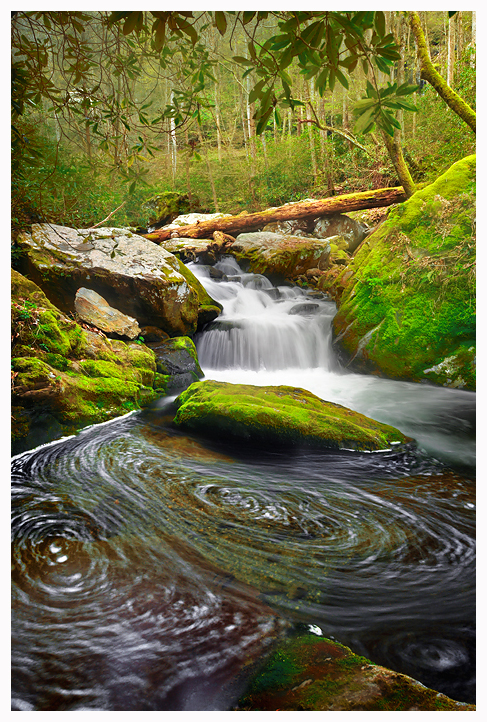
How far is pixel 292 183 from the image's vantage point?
382cm

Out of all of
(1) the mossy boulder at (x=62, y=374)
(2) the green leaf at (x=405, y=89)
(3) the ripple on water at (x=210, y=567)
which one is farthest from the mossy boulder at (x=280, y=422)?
(2) the green leaf at (x=405, y=89)

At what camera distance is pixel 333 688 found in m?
0.89

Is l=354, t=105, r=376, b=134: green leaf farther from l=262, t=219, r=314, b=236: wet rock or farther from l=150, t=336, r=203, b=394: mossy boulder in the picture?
l=262, t=219, r=314, b=236: wet rock

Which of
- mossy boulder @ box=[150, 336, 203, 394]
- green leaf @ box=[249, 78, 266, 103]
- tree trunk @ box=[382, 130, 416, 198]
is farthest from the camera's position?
mossy boulder @ box=[150, 336, 203, 394]

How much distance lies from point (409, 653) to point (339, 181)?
4482 mm

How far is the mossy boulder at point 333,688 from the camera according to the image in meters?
0.88

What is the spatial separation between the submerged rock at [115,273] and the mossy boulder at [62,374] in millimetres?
435

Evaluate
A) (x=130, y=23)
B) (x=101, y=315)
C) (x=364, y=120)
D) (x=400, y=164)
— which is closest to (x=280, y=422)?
(x=364, y=120)

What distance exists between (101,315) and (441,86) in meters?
3.60

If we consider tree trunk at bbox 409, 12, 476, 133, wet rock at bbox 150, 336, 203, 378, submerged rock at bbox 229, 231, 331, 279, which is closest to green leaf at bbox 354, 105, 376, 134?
tree trunk at bbox 409, 12, 476, 133

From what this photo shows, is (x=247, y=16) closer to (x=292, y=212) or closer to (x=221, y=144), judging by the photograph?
(x=221, y=144)

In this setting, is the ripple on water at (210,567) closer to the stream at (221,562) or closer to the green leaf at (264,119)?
the stream at (221,562)

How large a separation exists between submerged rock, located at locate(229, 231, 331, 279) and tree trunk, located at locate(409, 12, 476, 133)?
8.06ft

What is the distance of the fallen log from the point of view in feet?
13.3
